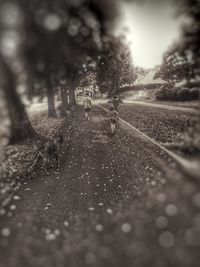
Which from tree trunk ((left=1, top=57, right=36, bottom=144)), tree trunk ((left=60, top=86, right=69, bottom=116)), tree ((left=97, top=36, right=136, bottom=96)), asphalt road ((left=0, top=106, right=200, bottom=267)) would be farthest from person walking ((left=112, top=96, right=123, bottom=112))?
tree trunk ((left=1, top=57, right=36, bottom=144))

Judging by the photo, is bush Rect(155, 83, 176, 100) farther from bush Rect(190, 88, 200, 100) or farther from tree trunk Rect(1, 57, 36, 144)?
tree trunk Rect(1, 57, 36, 144)

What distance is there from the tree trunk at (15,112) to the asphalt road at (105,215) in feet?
5.12

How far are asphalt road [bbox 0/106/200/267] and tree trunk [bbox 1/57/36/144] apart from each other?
1561 millimetres

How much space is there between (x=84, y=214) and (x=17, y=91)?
359 cm

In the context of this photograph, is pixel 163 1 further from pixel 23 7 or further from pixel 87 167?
pixel 87 167

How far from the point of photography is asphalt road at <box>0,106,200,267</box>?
17.7 ft

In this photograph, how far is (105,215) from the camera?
799cm

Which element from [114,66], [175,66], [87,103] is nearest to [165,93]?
[114,66]

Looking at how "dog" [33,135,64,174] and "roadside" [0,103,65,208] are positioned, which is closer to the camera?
"roadside" [0,103,65,208]

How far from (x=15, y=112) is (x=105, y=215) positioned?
3744mm

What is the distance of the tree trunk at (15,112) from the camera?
7277 millimetres

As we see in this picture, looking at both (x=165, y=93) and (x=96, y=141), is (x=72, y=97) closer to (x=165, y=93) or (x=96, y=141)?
(x=96, y=141)

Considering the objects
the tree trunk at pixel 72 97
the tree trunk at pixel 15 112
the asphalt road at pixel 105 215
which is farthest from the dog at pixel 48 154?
the tree trunk at pixel 72 97

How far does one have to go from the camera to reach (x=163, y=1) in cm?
633
